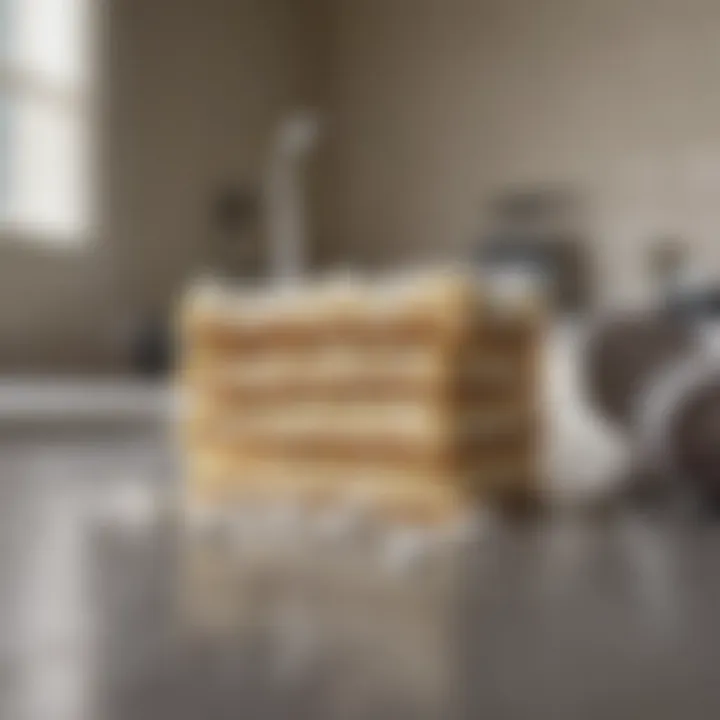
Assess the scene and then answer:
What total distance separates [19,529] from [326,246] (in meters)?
1.98

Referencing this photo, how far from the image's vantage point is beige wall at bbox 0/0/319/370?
221 centimetres

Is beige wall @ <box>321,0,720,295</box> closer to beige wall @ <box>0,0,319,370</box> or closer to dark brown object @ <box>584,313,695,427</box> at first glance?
beige wall @ <box>0,0,319,370</box>

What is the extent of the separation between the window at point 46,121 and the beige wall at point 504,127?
59 cm

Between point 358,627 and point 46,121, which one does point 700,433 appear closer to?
point 358,627

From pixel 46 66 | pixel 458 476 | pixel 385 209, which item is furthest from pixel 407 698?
pixel 385 209

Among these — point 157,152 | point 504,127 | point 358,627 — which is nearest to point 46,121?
point 157,152

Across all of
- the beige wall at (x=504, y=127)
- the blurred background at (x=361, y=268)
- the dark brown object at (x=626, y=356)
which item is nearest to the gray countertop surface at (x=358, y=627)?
the blurred background at (x=361, y=268)

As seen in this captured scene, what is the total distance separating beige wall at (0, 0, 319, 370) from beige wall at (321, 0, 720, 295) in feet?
0.54

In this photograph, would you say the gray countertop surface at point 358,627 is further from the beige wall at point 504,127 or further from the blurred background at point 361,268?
the beige wall at point 504,127

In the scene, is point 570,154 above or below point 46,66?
below

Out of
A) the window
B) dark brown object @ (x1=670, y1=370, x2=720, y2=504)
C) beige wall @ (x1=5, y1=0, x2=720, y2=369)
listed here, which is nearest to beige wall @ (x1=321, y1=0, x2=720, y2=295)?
beige wall @ (x1=5, y1=0, x2=720, y2=369)

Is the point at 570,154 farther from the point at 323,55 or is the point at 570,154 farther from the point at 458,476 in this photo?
the point at 458,476

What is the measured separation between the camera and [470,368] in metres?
0.77

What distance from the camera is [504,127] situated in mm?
2418
